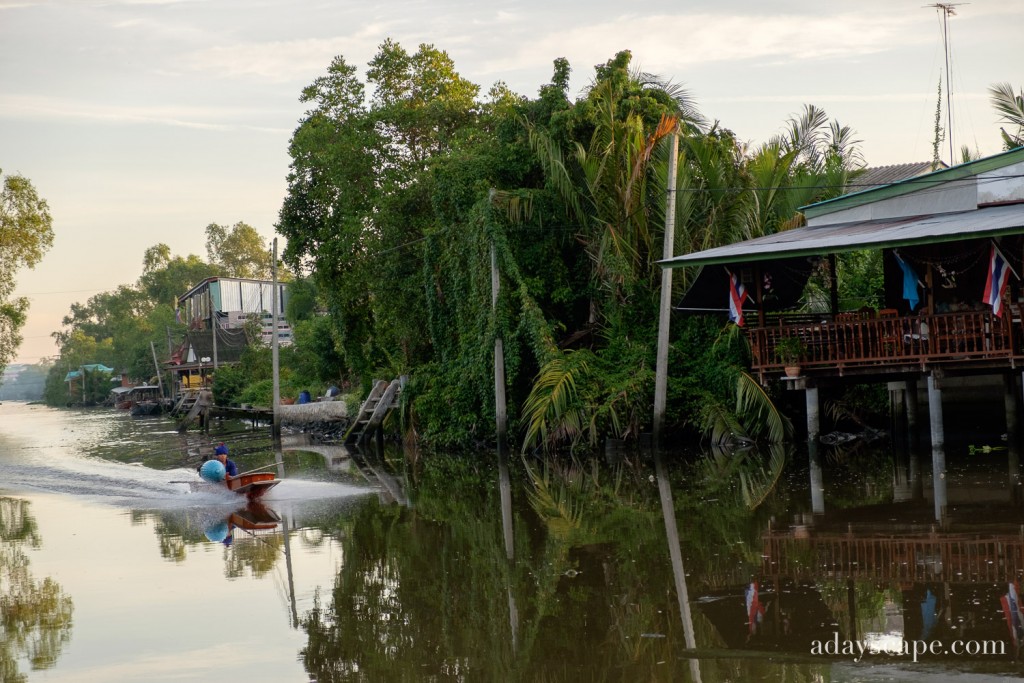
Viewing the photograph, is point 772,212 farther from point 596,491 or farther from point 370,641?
point 370,641

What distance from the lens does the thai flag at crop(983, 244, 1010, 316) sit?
773 inches

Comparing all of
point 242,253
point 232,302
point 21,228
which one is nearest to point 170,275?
point 242,253

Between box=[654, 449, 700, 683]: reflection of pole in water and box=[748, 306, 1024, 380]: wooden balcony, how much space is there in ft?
11.9

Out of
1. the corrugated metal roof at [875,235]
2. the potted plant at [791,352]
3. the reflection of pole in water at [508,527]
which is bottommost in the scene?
the reflection of pole in water at [508,527]

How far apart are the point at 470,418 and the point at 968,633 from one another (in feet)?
68.6

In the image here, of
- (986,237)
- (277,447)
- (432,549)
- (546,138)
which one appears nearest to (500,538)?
(432,549)

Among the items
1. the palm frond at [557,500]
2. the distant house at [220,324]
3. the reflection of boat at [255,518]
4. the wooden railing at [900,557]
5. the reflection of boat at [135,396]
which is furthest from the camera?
the reflection of boat at [135,396]

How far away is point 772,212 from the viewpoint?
2838 cm

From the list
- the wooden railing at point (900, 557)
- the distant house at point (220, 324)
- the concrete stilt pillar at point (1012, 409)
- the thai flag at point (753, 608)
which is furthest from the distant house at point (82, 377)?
the thai flag at point (753, 608)

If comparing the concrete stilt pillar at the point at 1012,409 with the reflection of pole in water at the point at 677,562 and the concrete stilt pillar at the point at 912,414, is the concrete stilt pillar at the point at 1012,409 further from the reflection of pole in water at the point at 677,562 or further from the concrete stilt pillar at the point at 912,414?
the reflection of pole in water at the point at 677,562

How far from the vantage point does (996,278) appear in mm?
19688

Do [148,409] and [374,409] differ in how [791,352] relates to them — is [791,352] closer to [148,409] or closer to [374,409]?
[374,409]

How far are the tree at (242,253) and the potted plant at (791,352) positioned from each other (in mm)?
90592

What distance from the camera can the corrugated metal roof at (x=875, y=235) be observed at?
63.2ft
